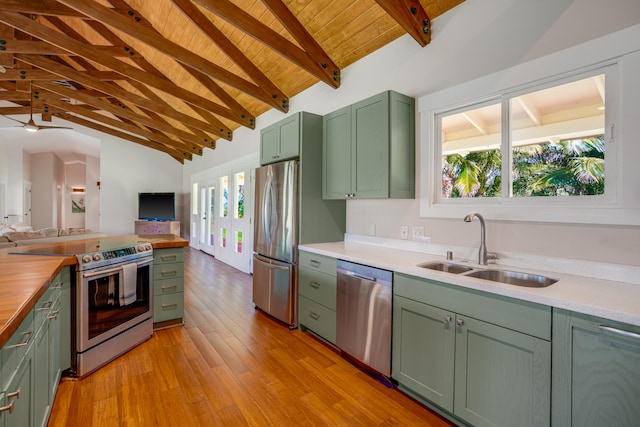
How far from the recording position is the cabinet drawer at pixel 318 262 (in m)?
2.55

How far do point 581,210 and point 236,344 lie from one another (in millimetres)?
2725

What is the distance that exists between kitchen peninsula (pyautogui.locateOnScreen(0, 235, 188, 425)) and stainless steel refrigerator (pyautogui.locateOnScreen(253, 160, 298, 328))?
836 millimetres

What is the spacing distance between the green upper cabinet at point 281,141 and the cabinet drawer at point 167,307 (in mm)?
1757

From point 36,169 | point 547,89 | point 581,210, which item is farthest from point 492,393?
point 36,169

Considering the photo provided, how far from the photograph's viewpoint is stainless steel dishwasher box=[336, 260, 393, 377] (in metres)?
2.04

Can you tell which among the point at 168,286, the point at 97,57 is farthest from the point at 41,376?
the point at 97,57

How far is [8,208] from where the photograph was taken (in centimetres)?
773

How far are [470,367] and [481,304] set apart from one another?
353 millimetres

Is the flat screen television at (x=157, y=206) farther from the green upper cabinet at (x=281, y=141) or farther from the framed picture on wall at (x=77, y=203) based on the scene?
the green upper cabinet at (x=281, y=141)

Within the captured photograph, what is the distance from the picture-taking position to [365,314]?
2.20 m

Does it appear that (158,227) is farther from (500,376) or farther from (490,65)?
(500,376)

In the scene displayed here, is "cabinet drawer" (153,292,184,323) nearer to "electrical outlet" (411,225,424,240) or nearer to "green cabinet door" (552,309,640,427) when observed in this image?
"electrical outlet" (411,225,424,240)

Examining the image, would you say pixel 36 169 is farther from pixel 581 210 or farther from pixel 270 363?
pixel 581 210

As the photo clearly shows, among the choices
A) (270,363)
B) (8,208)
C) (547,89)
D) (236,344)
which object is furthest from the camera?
(8,208)
